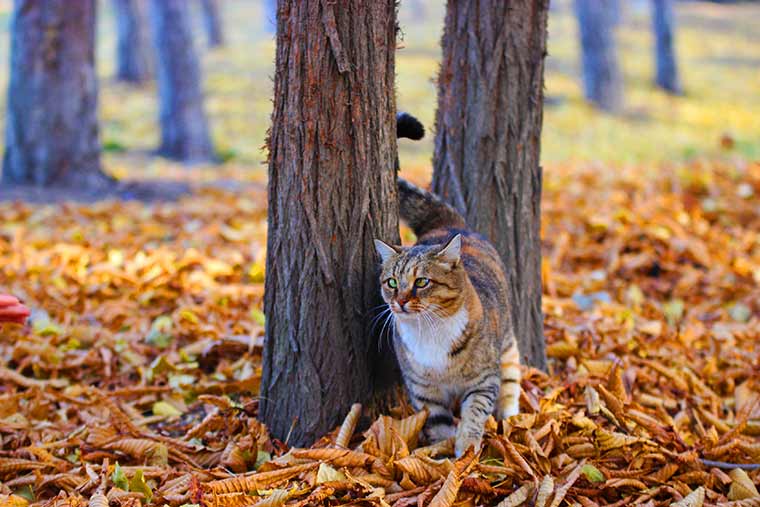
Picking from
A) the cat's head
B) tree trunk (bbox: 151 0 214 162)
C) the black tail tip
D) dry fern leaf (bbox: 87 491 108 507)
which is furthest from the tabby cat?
tree trunk (bbox: 151 0 214 162)

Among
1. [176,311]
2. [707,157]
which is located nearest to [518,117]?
[176,311]

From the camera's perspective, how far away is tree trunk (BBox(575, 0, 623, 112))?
17.4m

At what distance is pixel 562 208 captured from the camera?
835 cm

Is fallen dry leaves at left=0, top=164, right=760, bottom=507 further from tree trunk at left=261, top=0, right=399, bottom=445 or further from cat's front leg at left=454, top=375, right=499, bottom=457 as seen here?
tree trunk at left=261, top=0, right=399, bottom=445

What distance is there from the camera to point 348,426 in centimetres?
359

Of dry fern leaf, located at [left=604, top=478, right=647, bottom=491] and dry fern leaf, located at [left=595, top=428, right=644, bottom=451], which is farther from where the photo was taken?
dry fern leaf, located at [left=595, top=428, right=644, bottom=451]

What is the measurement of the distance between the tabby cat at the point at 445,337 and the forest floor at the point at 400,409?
0.46 feet

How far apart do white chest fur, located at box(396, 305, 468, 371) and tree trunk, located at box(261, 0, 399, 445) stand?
0.79ft

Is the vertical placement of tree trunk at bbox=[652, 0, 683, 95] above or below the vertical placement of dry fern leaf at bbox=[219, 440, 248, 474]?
above

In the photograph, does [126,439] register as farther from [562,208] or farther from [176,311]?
[562,208]

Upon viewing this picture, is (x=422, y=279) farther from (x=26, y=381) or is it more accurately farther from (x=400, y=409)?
(x=26, y=381)

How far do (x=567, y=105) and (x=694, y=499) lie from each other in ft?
50.2

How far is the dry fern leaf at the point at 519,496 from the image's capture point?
3.13 meters

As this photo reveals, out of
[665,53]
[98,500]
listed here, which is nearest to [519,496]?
[98,500]
